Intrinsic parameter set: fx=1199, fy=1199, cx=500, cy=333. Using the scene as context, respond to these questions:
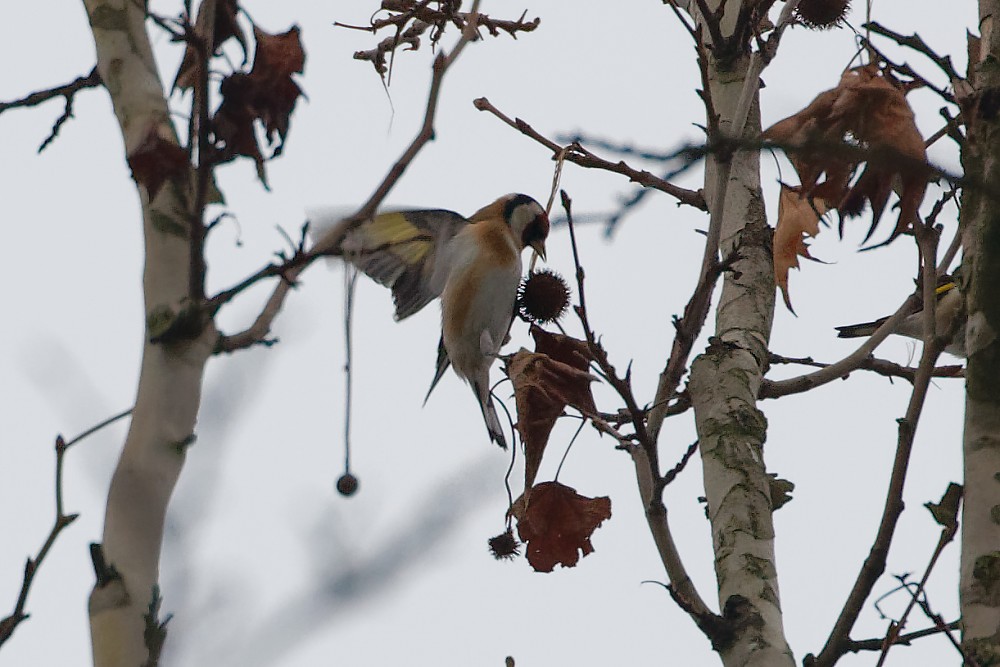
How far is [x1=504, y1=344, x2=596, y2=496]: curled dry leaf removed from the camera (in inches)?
99.0

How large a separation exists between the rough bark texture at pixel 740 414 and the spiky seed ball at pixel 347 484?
0.88m

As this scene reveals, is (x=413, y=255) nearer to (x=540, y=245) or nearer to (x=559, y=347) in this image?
(x=540, y=245)

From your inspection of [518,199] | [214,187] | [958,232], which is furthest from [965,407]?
[518,199]

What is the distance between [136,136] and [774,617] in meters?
1.51

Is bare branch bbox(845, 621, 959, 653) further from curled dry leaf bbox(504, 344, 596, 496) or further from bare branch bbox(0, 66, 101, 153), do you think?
bare branch bbox(0, 66, 101, 153)

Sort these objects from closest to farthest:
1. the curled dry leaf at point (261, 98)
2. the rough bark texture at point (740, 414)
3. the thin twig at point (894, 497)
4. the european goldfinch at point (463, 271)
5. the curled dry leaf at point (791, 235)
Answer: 1. the curled dry leaf at point (261, 98)
2. the thin twig at point (894, 497)
3. the rough bark texture at point (740, 414)
4. the curled dry leaf at point (791, 235)
5. the european goldfinch at point (463, 271)

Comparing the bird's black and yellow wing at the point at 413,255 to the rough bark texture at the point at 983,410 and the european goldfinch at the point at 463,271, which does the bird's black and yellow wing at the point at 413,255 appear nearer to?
the european goldfinch at the point at 463,271

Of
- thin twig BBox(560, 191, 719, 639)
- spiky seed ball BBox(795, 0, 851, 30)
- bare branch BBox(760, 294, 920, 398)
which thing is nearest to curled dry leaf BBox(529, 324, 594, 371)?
thin twig BBox(560, 191, 719, 639)

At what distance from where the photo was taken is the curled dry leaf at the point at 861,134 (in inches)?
84.4

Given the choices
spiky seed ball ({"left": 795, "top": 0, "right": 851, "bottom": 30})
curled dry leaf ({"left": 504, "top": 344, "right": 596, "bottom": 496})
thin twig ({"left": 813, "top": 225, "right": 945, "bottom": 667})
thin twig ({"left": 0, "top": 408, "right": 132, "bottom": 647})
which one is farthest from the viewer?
spiky seed ball ({"left": 795, "top": 0, "right": 851, "bottom": 30})

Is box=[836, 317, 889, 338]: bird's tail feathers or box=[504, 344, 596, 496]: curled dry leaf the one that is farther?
box=[836, 317, 889, 338]: bird's tail feathers

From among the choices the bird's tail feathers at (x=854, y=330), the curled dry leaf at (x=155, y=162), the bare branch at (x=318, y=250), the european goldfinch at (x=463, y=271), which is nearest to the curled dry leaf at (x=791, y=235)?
the bare branch at (x=318, y=250)

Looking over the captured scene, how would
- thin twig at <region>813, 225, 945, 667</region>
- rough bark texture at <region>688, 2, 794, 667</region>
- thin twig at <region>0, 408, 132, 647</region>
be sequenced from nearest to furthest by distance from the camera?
thin twig at <region>0, 408, 132, 647</region>
thin twig at <region>813, 225, 945, 667</region>
rough bark texture at <region>688, 2, 794, 667</region>

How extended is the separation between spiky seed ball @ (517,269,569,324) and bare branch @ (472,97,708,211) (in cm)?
38
